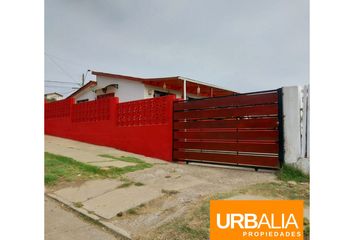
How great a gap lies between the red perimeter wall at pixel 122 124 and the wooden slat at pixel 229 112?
663 mm

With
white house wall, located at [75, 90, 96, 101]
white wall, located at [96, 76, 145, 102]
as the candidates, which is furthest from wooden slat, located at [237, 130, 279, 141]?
white house wall, located at [75, 90, 96, 101]

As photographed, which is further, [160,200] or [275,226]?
[160,200]

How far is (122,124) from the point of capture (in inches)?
374

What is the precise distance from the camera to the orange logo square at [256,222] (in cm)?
251

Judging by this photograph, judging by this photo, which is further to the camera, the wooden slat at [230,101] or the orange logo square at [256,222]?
the wooden slat at [230,101]

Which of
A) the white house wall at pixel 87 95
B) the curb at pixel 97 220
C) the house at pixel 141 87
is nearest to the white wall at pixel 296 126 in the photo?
the curb at pixel 97 220

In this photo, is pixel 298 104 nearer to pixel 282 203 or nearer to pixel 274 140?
pixel 274 140

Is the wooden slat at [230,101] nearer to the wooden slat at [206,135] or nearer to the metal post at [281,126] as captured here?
the metal post at [281,126]

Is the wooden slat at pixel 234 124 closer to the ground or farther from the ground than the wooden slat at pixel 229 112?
closer to the ground

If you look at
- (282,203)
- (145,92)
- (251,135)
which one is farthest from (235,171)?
(145,92)

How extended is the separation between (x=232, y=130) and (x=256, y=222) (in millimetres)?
3616

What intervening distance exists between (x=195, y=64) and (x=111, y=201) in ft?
33.8

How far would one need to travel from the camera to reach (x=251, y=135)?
5699mm

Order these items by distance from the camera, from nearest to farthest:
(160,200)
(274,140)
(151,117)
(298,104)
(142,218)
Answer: (142,218) < (160,200) < (298,104) < (274,140) < (151,117)
